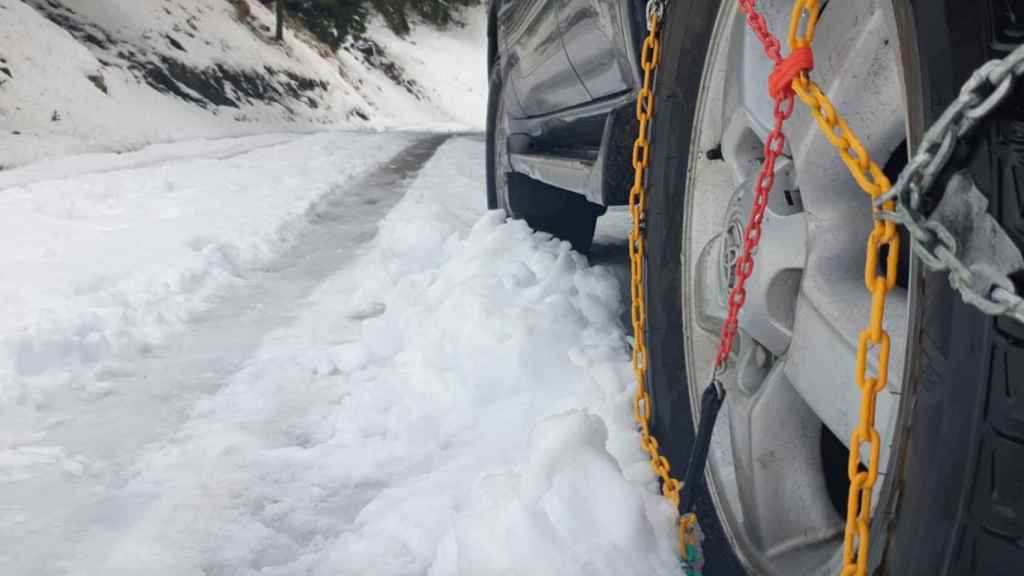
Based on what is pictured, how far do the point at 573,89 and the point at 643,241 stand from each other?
94 cm

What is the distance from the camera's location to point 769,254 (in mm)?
1159

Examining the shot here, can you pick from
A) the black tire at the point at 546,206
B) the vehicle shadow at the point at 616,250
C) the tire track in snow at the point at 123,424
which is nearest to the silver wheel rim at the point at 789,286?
the vehicle shadow at the point at 616,250

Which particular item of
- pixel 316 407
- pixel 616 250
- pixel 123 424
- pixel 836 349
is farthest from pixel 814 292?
pixel 616 250

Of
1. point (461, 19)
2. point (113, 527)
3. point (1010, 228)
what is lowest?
point (113, 527)

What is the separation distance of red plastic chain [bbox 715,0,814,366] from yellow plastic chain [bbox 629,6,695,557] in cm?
32

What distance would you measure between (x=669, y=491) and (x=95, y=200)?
4.74m

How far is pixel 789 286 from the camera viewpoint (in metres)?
1.16

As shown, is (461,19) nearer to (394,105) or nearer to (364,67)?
(364,67)

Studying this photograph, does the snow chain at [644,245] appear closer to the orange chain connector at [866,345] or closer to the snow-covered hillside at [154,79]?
the orange chain connector at [866,345]

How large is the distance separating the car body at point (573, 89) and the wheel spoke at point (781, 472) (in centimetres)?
81

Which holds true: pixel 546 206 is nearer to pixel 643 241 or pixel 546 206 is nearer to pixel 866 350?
pixel 643 241

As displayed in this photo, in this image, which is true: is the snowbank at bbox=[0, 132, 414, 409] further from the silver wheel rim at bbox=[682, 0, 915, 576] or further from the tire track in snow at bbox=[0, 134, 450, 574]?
the silver wheel rim at bbox=[682, 0, 915, 576]

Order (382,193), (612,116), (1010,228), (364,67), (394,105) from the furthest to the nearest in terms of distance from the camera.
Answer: (364,67), (394,105), (382,193), (612,116), (1010,228)

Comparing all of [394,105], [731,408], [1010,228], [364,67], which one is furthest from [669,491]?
[364,67]
